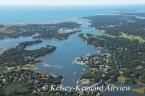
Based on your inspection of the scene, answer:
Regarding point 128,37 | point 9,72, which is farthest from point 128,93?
point 128,37

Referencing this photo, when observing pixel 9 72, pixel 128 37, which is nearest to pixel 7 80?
pixel 9 72

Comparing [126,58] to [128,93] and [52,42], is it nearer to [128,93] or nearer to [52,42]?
[128,93]

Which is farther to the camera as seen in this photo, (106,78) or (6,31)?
(6,31)

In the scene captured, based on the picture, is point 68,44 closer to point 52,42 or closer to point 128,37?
point 52,42

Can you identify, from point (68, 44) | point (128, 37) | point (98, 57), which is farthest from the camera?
point (128, 37)

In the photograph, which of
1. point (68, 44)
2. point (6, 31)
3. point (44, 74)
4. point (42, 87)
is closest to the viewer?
point (42, 87)

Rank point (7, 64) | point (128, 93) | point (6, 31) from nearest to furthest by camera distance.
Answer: point (128, 93) < point (7, 64) < point (6, 31)

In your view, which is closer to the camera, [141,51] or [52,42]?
[141,51]

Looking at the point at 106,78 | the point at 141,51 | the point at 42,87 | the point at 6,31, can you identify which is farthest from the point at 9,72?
the point at 6,31

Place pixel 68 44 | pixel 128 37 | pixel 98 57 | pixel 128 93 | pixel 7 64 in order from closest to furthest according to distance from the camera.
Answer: pixel 128 93 → pixel 7 64 → pixel 98 57 → pixel 68 44 → pixel 128 37
